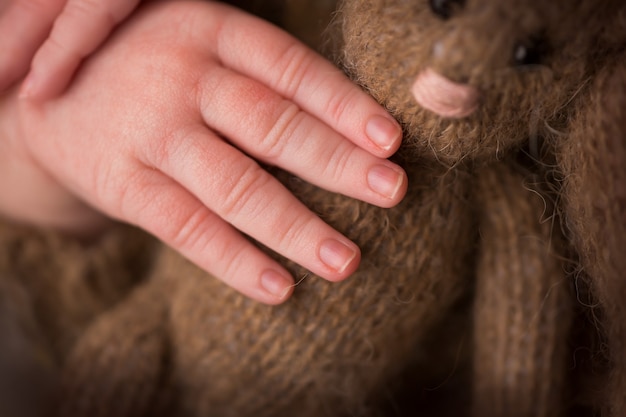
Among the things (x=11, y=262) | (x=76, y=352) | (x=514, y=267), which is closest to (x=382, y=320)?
(x=514, y=267)

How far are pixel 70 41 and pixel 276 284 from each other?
1.10ft

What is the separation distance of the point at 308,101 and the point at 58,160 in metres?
0.31

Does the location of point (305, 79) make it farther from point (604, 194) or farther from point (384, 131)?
point (604, 194)

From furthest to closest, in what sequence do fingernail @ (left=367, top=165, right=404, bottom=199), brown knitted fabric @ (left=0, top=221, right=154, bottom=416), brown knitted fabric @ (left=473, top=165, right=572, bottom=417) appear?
brown knitted fabric @ (left=0, top=221, right=154, bottom=416), brown knitted fabric @ (left=473, top=165, right=572, bottom=417), fingernail @ (left=367, top=165, right=404, bottom=199)

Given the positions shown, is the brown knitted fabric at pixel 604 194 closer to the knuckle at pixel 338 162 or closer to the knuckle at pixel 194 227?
the knuckle at pixel 338 162

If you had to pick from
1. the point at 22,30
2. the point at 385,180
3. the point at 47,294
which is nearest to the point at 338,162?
the point at 385,180

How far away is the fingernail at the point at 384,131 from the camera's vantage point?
508 millimetres

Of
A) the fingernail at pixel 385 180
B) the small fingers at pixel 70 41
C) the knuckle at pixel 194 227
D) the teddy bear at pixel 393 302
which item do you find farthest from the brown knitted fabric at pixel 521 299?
the small fingers at pixel 70 41

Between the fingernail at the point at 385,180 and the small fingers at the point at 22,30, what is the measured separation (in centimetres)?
42

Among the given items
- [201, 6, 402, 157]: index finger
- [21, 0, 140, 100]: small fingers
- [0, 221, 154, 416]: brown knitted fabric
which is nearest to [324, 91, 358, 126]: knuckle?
[201, 6, 402, 157]: index finger

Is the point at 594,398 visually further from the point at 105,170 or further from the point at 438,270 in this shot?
the point at 105,170

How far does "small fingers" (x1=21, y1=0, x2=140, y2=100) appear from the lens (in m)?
0.65

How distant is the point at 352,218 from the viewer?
1.87 ft

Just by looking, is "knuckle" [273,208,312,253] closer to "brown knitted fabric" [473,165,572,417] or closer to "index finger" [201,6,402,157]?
"index finger" [201,6,402,157]
